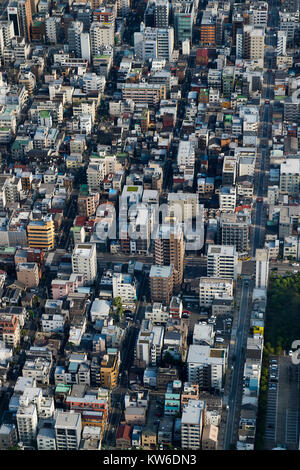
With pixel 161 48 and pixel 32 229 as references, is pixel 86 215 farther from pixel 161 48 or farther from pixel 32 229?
pixel 161 48

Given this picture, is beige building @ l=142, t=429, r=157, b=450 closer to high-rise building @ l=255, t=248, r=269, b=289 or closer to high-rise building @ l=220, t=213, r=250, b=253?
high-rise building @ l=255, t=248, r=269, b=289

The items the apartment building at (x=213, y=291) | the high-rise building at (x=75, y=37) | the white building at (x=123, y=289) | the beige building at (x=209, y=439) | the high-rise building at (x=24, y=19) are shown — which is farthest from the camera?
the high-rise building at (x=24, y=19)

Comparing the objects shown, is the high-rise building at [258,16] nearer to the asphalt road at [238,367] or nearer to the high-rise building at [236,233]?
the high-rise building at [236,233]

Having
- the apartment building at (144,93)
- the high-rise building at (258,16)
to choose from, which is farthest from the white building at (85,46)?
the high-rise building at (258,16)

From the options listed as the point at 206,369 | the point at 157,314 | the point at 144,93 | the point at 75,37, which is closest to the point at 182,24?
the point at 75,37

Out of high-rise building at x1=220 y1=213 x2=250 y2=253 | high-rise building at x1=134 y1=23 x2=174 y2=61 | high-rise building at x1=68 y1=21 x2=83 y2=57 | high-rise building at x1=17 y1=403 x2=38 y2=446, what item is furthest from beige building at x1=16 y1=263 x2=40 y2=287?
high-rise building at x1=68 y1=21 x2=83 y2=57

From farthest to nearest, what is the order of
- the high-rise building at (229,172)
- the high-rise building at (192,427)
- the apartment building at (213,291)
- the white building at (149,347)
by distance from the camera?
1. the high-rise building at (229,172)
2. the apartment building at (213,291)
3. the white building at (149,347)
4. the high-rise building at (192,427)

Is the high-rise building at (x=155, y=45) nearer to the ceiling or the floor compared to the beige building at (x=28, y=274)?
nearer to the ceiling
